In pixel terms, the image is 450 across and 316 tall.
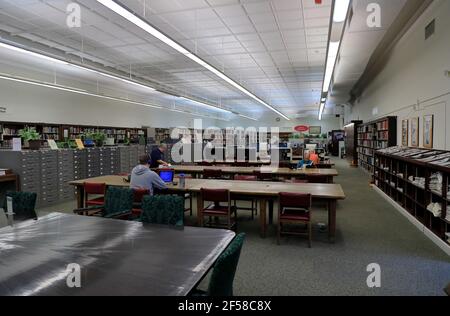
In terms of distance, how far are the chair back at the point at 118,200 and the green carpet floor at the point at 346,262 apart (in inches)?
29.9

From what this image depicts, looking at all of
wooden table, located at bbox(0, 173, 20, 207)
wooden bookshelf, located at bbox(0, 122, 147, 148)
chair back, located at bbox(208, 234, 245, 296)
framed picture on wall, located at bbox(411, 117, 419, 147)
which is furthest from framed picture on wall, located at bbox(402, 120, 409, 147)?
wooden table, located at bbox(0, 173, 20, 207)

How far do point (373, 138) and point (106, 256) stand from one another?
10.2m

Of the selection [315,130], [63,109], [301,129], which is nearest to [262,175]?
[63,109]

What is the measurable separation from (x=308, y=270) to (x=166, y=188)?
2.46m

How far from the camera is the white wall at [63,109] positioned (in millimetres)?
8953

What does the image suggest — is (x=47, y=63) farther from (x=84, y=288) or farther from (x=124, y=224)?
(x=84, y=288)

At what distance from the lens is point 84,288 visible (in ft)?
5.18

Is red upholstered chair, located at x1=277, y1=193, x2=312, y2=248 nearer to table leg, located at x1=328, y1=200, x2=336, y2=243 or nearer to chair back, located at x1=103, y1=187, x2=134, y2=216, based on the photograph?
table leg, located at x1=328, y1=200, x2=336, y2=243

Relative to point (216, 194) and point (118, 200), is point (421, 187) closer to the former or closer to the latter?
point (216, 194)

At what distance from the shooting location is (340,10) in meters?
3.66

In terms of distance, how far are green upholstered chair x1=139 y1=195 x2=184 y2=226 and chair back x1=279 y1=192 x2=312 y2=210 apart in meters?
1.55

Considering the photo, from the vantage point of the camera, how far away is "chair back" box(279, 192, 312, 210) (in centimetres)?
398

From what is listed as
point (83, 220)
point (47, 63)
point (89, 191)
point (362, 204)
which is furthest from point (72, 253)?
point (47, 63)

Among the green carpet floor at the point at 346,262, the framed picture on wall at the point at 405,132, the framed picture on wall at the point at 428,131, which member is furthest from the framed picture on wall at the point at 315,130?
the green carpet floor at the point at 346,262
